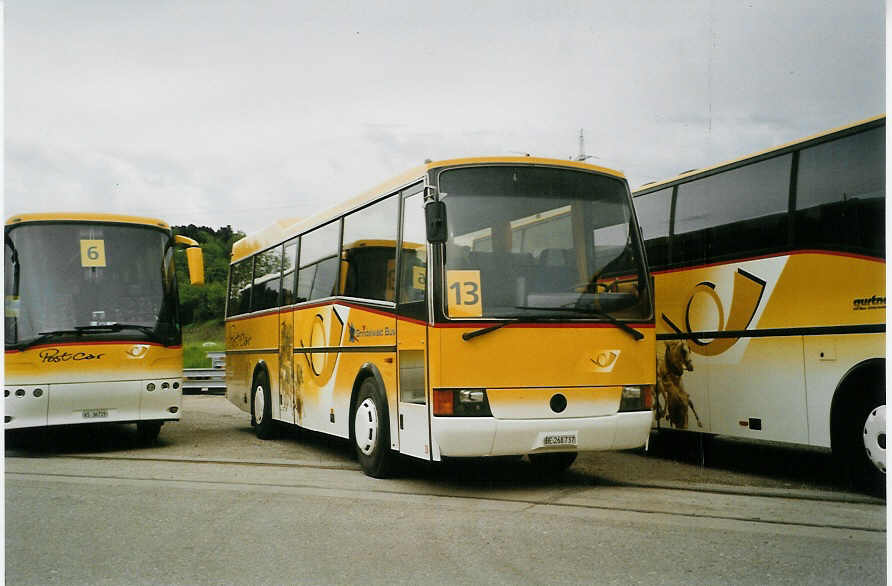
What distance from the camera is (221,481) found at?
9.23 meters

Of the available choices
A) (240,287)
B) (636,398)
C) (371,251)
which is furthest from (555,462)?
(240,287)

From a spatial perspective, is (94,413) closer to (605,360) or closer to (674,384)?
(605,360)

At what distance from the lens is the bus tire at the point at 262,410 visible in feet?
45.3

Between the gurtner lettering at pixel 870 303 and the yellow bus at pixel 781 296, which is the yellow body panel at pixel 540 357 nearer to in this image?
the yellow bus at pixel 781 296

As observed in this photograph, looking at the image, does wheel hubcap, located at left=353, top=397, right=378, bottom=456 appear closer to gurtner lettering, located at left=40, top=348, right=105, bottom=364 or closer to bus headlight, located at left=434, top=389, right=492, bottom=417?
bus headlight, located at left=434, top=389, right=492, bottom=417

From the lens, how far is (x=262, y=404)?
46.0 feet

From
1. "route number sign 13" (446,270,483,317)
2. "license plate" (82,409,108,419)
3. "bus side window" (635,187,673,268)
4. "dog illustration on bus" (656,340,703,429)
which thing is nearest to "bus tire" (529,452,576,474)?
"dog illustration on bus" (656,340,703,429)

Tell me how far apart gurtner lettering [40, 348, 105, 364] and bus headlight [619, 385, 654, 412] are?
21.9 ft

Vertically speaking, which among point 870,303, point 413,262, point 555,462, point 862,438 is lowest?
point 555,462

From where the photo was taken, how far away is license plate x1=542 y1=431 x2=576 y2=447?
8.14m

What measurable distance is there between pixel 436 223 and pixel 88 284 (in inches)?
219

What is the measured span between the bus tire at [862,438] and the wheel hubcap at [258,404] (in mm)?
8256

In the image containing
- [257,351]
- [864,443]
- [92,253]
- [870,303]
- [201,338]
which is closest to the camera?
[870,303]

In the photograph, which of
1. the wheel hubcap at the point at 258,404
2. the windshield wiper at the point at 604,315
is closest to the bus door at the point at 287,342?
the wheel hubcap at the point at 258,404
